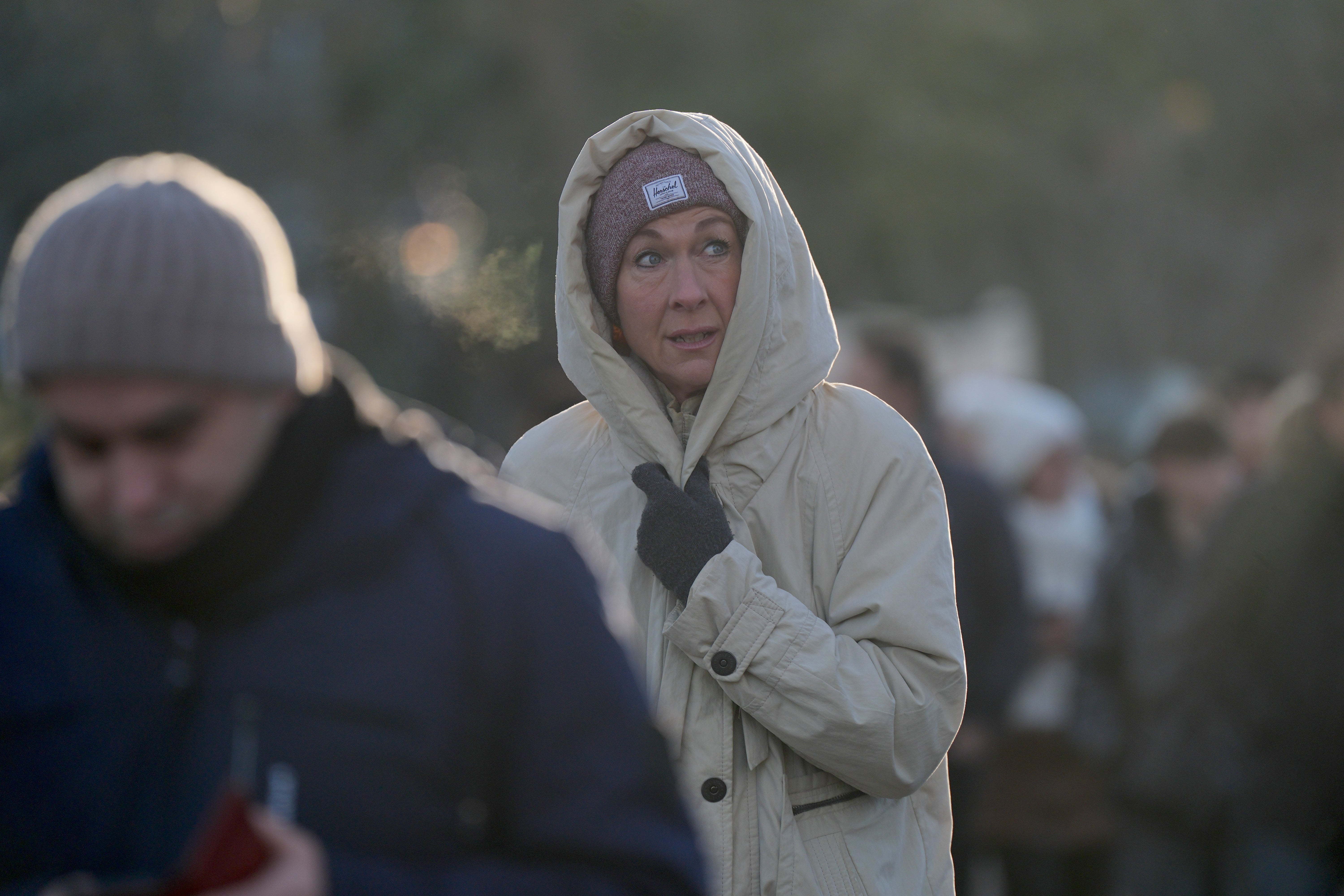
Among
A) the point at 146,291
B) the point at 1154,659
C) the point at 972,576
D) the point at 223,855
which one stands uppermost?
the point at 972,576

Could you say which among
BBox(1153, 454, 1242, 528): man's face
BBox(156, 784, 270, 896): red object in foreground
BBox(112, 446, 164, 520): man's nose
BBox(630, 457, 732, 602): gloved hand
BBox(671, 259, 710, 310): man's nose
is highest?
BBox(1153, 454, 1242, 528): man's face

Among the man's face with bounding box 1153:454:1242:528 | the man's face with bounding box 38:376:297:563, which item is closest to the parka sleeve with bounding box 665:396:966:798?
the man's face with bounding box 38:376:297:563

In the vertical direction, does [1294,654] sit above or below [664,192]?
below

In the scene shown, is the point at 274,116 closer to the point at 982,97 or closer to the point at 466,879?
the point at 982,97

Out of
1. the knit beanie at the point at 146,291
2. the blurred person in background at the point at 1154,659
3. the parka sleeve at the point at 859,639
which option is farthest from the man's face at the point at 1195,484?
the knit beanie at the point at 146,291

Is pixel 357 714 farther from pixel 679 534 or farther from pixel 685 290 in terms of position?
pixel 685 290

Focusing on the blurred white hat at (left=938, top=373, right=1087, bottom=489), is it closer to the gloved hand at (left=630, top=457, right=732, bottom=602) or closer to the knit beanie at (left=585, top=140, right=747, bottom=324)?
the knit beanie at (left=585, top=140, right=747, bottom=324)

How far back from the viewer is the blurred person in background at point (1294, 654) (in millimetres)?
4395

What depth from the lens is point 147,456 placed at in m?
1.56

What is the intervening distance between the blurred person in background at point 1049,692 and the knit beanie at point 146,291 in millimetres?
4246

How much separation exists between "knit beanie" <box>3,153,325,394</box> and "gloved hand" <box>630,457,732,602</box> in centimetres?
105

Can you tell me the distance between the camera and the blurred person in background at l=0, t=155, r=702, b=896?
156 cm

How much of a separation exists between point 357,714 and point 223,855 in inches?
8.8

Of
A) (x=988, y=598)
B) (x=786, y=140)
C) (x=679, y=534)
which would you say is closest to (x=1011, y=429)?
(x=988, y=598)
